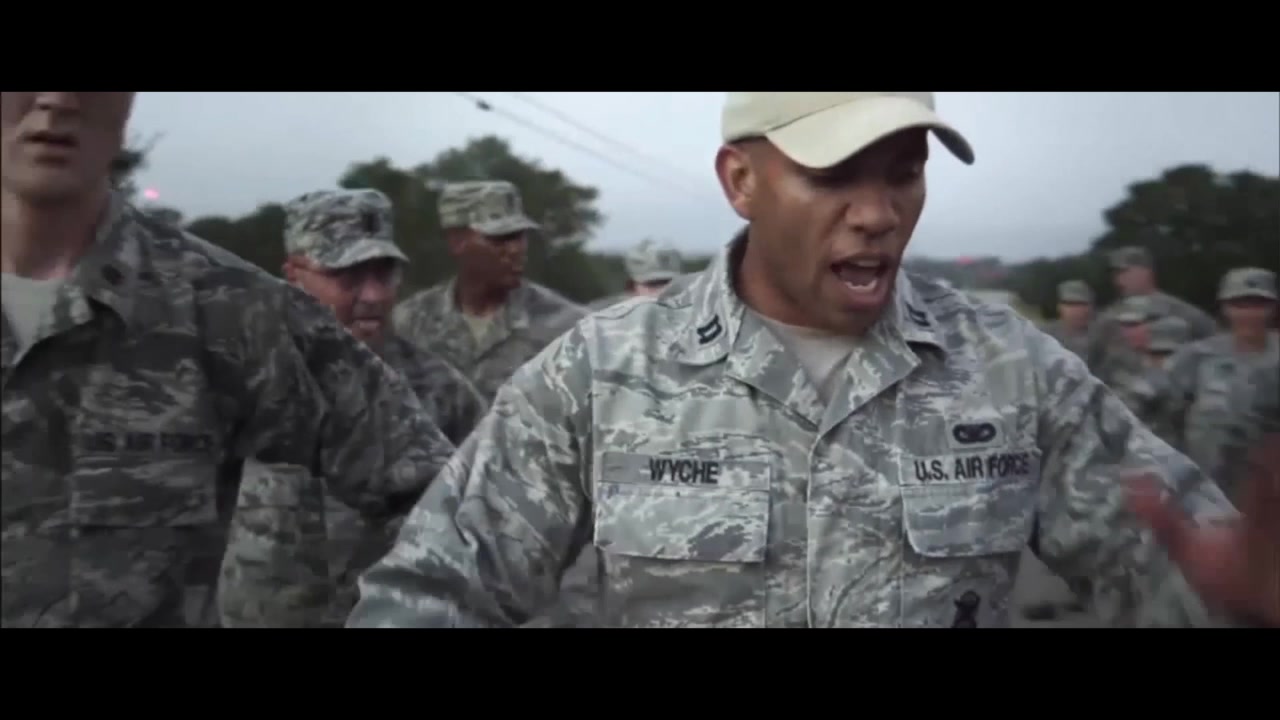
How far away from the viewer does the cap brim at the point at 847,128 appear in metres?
1.92

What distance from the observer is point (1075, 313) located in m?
2.09

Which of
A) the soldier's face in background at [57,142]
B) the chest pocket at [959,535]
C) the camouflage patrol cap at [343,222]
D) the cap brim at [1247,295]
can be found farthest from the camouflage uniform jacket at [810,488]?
the soldier's face in background at [57,142]

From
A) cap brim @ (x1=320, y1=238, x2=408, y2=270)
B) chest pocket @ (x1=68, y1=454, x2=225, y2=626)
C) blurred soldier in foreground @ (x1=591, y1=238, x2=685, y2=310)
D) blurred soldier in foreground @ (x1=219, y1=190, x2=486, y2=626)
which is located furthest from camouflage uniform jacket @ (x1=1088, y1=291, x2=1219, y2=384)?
chest pocket @ (x1=68, y1=454, x2=225, y2=626)

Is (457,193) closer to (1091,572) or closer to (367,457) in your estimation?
(367,457)

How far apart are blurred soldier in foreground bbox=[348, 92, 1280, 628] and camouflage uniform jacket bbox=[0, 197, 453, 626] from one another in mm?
280

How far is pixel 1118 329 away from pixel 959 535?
45 cm

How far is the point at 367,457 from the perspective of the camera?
2.24 meters

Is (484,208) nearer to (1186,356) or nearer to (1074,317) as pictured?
(1074,317)

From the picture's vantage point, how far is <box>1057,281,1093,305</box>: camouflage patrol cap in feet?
6.91

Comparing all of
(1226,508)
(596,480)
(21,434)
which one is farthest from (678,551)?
(21,434)

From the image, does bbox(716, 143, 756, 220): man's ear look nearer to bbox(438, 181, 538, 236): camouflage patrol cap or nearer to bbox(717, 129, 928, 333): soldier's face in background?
bbox(717, 129, 928, 333): soldier's face in background

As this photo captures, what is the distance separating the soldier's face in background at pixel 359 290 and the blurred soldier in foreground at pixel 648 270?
1.23 ft

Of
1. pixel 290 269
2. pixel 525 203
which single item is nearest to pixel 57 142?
pixel 290 269

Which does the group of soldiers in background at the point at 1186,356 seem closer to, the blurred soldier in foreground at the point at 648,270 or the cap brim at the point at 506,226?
the blurred soldier in foreground at the point at 648,270
